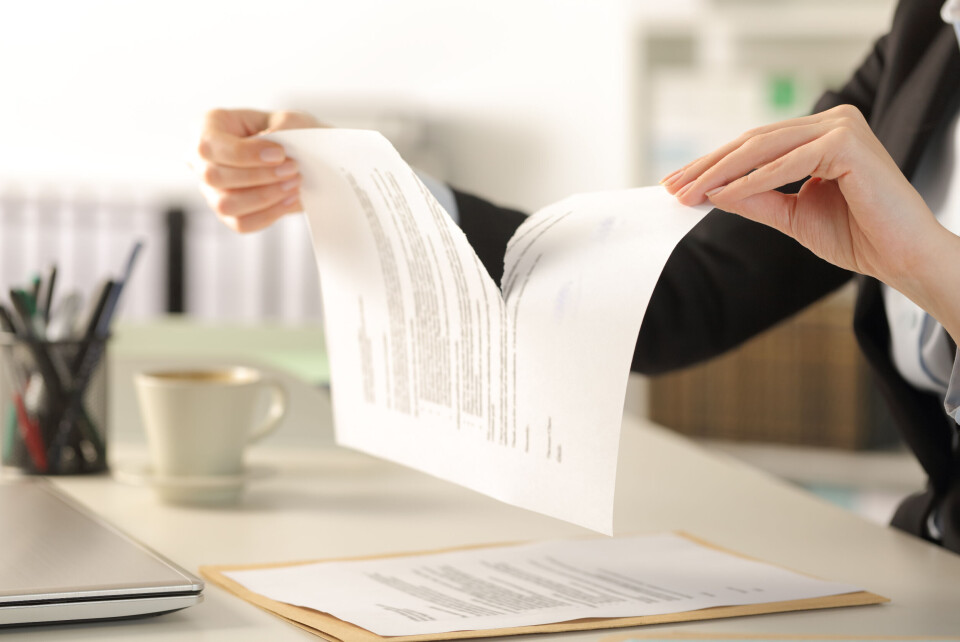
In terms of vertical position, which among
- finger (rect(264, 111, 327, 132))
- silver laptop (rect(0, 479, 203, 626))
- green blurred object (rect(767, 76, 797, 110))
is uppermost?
green blurred object (rect(767, 76, 797, 110))

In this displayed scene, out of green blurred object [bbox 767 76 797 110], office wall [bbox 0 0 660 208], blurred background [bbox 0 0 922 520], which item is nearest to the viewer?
blurred background [bbox 0 0 922 520]

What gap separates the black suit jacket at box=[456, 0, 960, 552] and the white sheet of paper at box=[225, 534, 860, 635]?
0.16 meters

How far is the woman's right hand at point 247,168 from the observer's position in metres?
0.66

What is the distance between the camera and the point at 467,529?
668 mm

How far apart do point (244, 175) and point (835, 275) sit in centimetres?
45

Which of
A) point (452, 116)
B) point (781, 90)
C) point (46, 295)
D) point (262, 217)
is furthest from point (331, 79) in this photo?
point (262, 217)

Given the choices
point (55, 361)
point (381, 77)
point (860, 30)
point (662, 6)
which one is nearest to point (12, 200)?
point (381, 77)

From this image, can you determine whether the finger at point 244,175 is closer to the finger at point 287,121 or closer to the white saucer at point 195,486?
the finger at point 287,121

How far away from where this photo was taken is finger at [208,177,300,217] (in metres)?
0.67

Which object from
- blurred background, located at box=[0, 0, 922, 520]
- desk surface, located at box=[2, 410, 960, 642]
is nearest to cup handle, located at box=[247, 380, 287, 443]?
desk surface, located at box=[2, 410, 960, 642]

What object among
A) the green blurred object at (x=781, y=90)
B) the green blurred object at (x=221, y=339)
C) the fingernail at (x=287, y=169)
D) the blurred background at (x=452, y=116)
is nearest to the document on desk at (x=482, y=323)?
the fingernail at (x=287, y=169)

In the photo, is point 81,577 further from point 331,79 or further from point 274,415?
point 331,79

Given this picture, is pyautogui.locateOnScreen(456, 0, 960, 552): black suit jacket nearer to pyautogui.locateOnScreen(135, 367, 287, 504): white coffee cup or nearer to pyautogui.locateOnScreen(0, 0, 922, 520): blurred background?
pyautogui.locateOnScreen(135, 367, 287, 504): white coffee cup

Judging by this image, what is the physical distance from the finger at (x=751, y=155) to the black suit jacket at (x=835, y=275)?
0.39ft
